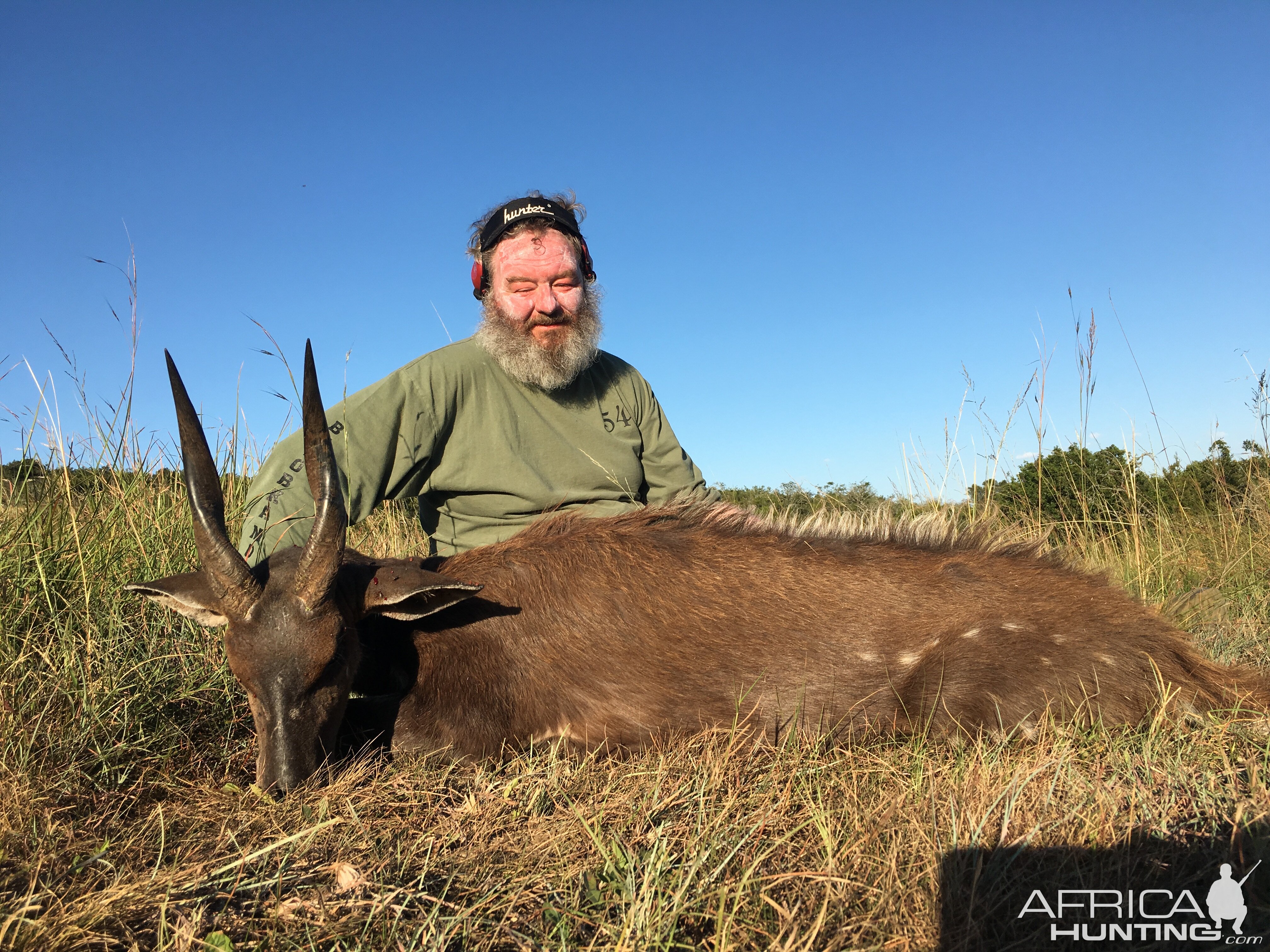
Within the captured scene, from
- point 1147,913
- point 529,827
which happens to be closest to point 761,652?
point 529,827

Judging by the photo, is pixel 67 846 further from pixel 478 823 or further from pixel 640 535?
pixel 640 535

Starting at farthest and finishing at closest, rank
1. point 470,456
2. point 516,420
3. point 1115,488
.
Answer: point 1115,488 → point 516,420 → point 470,456

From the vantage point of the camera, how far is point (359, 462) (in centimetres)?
384

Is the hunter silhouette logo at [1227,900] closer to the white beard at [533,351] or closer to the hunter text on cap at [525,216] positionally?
the white beard at [533,351]

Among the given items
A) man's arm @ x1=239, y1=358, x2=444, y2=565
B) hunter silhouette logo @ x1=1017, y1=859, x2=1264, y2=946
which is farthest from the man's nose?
hunter silhouette logo @ x1=1017, y1=859, x2=1264, y2=946

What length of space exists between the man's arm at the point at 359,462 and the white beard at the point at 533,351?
50cm

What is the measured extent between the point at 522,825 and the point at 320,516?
1174mm

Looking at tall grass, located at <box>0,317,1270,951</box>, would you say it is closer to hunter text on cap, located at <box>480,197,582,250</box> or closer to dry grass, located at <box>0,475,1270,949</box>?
dry grass, located at <box>0,475,1270,949</box>

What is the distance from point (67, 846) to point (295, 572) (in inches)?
37.0

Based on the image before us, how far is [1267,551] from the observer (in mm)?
5504

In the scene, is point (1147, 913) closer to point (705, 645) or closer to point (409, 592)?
point (705, 645)

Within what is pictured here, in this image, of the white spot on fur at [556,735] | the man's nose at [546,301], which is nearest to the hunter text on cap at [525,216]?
the man's nose at [546,301]

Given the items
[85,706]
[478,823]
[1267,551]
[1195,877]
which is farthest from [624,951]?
[1267,551]

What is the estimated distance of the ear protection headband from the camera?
15.7 feet
